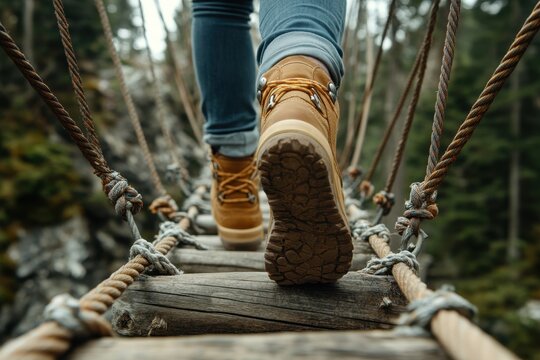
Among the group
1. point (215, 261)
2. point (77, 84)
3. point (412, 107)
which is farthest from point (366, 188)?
point (77, 84)

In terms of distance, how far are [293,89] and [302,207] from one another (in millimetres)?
152

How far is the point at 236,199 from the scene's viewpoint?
3.21ft

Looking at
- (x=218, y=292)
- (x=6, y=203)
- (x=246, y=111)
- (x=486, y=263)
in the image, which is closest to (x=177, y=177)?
(x=246, y=111)

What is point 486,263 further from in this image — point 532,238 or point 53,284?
point 53,284

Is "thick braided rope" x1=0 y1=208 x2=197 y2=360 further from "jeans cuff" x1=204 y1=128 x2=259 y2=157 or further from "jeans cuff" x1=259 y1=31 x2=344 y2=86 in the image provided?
"jeans cuff" x1=204 y1=128 x2=259 y2=157

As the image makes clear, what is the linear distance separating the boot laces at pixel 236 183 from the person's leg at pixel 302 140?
1.07 ft

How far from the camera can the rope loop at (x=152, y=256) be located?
68cm

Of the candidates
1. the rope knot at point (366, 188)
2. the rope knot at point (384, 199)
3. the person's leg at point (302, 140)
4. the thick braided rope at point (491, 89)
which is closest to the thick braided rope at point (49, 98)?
the person's leg at point (302, 140)

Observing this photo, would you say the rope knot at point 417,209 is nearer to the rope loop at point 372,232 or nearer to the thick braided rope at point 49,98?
the rope loop at point 372,232

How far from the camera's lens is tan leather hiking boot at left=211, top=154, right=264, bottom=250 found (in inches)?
37.8

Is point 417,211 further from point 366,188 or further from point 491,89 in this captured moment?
point 366,188

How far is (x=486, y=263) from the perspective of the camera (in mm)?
6992

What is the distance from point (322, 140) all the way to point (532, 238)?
787 cm

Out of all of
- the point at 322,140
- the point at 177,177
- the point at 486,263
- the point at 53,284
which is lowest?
Result: the point at 322,140
